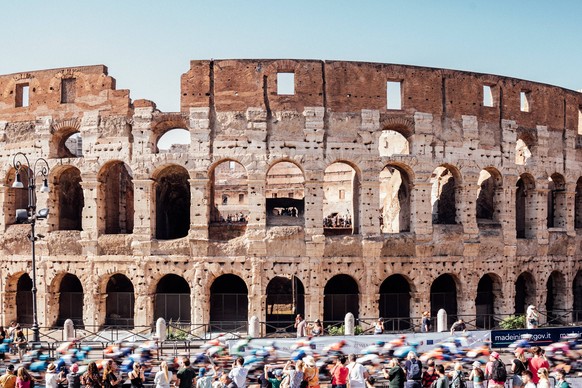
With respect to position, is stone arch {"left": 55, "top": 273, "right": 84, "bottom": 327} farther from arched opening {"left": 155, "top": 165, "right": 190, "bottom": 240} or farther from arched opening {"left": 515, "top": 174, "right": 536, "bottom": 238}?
arched opening {"left": 515, "top": 174, "right": 536, "bottom": 238}

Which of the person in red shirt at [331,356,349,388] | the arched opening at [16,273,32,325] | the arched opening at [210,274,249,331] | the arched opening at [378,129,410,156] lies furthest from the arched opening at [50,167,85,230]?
the arched opening at [378,129,410,156]

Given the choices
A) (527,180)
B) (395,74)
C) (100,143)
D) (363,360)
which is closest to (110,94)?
(100,143)

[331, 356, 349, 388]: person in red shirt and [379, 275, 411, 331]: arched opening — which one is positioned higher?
[331, 356, 349, 388]: person in red shirt

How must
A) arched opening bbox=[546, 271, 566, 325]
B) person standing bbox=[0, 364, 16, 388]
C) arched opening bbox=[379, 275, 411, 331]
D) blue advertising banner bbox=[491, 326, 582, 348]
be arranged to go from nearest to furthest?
person standing bbox=[0, 364, 16, 388], blue advertising banner bbox=[491, 326, 582, 348], arched opening bbox=[379, 275, 411, 331], arched opening bbox=[546, 271, 566, 325]

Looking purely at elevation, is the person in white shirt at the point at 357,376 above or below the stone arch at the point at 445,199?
below

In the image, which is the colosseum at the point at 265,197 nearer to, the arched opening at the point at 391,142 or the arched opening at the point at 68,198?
the arched opening at the point at 68,198

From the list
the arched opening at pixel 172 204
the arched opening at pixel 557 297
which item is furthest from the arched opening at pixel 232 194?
the arched opening at pixel 557 297

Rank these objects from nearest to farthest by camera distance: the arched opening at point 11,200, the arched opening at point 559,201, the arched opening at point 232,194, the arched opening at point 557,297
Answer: the arched opening at point 11,200
the arched opening at point 557,297
the arched opening at point 559,201
the arched opening at point 232,194

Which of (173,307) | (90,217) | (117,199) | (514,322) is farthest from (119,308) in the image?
(514,322)
